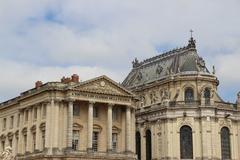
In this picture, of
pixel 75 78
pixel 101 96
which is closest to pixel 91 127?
pixel 101 96

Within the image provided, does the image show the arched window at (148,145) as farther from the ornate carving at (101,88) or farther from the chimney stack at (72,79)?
the chimney stack at (72,79)

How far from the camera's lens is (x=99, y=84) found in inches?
2709

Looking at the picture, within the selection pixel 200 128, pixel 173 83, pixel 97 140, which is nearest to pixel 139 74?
pixel 173 83

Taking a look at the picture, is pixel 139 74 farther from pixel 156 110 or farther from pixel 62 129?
pixel 62 129

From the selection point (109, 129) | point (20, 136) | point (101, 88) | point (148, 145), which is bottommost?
point (148, 145)

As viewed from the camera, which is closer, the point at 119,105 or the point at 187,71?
the point at 119,105

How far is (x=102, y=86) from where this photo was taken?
69000 millimetres

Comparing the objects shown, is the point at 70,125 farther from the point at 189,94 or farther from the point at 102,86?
the point at 189,94

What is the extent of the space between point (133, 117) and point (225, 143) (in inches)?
576

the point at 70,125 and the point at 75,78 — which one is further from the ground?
the point at 75,78

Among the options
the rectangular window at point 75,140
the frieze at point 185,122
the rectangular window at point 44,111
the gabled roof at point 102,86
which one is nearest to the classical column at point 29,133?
the rectangular window at point 44,111

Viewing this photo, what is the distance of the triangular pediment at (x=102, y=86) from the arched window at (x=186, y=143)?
11.1 meters

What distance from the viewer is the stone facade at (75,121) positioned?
6538cm

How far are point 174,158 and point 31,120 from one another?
20547 millimetres
